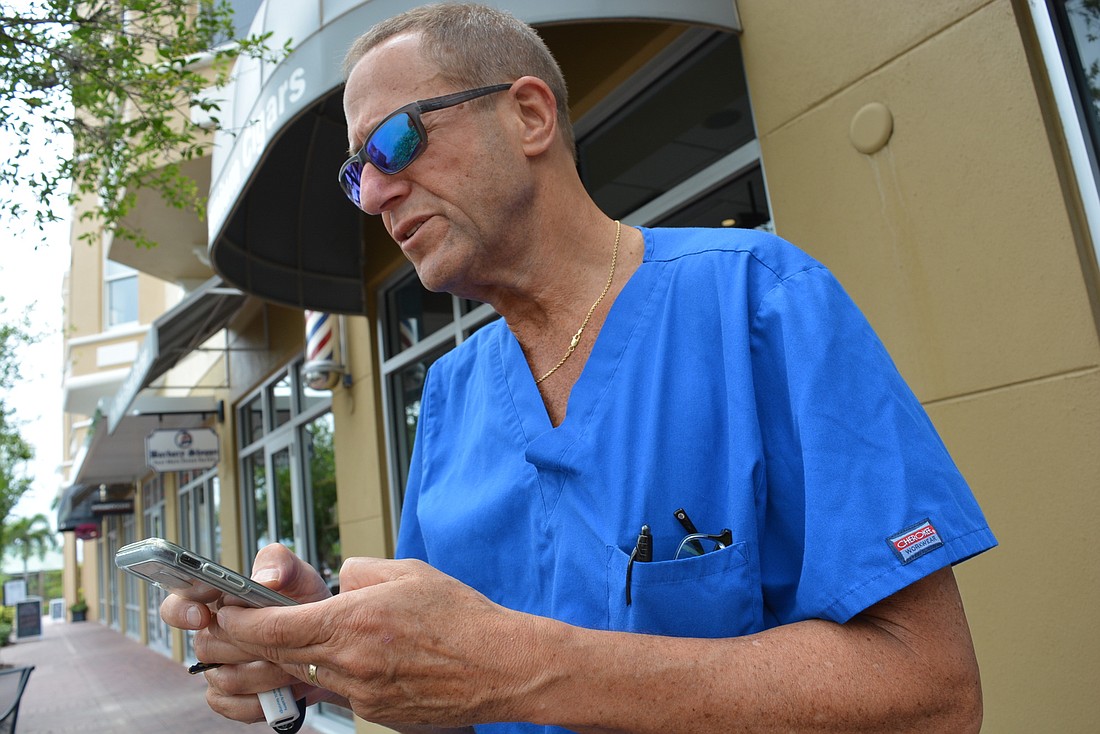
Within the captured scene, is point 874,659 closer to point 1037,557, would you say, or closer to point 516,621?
point 516,621

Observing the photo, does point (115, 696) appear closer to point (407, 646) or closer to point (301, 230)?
point (301, 230)

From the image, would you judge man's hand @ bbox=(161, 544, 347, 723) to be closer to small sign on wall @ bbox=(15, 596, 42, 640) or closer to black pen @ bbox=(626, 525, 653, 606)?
black pen @ bbox=(626, 525, 653, 606)

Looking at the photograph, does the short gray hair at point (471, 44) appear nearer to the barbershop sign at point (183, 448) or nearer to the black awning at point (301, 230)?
the black awning at point (301, 230)

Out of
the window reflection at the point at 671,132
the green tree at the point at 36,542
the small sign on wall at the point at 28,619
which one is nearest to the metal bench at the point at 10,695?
the window reflection at the point at 671,132

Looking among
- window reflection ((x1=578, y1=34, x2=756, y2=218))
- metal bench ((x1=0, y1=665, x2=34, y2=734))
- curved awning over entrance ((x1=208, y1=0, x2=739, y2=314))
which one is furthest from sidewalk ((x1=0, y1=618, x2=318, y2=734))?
window reflection ((x1=578, y1=34, x2=756, y2=218))

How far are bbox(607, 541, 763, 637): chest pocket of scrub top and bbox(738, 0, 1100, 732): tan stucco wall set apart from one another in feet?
5.75

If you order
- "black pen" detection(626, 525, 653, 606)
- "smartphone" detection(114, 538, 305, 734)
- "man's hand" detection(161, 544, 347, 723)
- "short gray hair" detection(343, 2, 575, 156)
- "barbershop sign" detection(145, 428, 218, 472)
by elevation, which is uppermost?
"barbershop sign" detection(145, 428, 218, 472)

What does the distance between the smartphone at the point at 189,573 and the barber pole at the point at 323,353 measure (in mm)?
6454

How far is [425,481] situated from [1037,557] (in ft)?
6.18

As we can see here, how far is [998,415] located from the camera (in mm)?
2547

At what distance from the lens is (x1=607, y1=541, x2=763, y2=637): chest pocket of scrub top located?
982 millimetres

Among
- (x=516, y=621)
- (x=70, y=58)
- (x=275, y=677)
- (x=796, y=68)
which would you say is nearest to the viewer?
(x=516, y=621)

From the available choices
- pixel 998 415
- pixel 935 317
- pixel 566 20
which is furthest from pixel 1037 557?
pixel 566 20

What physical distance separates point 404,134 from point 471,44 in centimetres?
20
